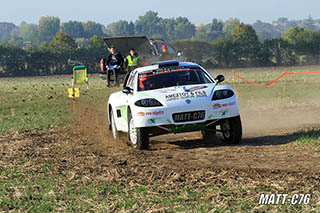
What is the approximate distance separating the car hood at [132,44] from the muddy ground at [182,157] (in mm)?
10690

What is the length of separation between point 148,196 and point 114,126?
21.7ft

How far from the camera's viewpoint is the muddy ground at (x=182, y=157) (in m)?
8.18

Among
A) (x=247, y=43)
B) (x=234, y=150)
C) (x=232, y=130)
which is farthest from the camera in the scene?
(x=247, y=43)

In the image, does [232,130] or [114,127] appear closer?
[232,130]

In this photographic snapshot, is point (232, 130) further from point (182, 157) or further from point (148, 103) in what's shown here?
point (148, 103)

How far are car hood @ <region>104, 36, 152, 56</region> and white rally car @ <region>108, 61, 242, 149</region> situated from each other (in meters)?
14.1

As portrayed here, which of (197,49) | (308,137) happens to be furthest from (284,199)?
(197,49)

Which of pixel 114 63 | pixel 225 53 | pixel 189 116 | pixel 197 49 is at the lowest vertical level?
pixel 225 53

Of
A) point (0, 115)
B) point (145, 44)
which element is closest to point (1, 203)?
point (0, 115)

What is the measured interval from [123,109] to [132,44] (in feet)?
48.9

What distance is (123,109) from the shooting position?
12.4m

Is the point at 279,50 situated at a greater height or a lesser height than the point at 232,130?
lesser

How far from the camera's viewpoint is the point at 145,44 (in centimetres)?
2708

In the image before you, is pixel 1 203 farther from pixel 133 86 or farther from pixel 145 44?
pixel 145 44
